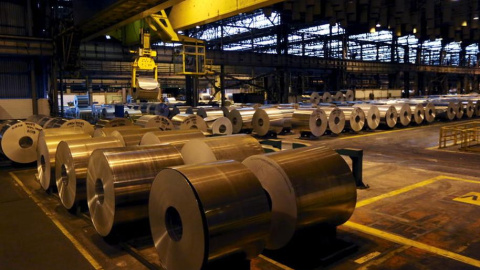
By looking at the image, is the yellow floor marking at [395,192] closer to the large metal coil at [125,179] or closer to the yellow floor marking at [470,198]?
the yellow floor marking at [470,198]

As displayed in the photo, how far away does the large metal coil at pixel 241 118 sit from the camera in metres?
16.7

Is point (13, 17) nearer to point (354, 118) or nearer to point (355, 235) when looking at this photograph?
point (354, 118)

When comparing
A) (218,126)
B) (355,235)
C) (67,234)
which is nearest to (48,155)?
(67,234)

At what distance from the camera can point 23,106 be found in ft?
57.3

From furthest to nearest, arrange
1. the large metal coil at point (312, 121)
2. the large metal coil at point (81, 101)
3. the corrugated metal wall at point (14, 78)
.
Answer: the large metal coil at point (81, 101)
the corrugated metal wall at point (14, 78)
the large metal coil at point (312, 121)

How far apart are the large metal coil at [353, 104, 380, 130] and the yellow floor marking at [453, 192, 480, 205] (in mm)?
10822

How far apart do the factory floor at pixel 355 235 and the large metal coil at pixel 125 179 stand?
0.36 metres

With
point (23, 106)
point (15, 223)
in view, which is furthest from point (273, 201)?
point (23, 106)

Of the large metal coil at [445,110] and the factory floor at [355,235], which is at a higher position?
the large metal coil at [445,110]

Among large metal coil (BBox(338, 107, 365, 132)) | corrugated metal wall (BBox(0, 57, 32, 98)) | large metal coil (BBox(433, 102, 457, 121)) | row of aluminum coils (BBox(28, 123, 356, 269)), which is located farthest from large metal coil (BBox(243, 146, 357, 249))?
large metal coil (BBox(433, 102, 457, 121))

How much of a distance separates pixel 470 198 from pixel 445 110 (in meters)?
17.3

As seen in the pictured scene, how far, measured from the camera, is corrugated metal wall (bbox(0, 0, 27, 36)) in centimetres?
1738

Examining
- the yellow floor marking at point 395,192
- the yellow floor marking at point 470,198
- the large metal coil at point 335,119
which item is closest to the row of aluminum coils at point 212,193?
the yellow floor marking at point 395,192

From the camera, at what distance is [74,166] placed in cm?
606
